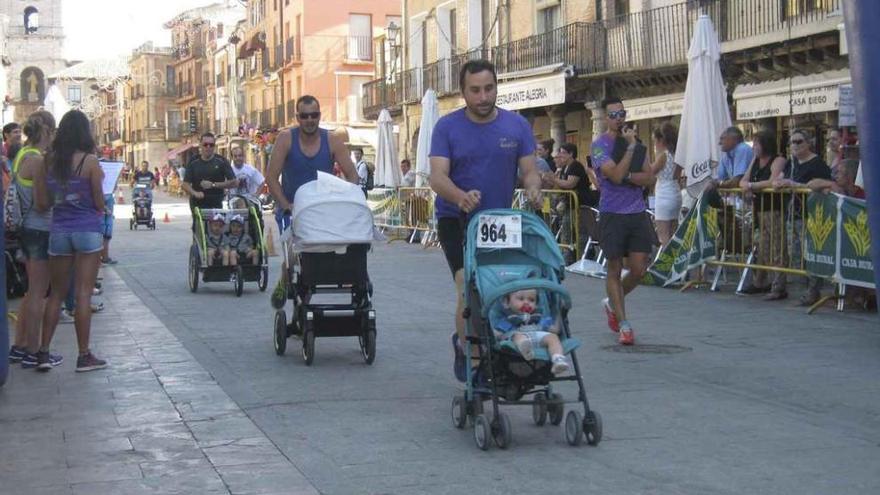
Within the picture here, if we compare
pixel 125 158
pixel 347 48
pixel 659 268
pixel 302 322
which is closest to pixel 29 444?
pixel 302 322

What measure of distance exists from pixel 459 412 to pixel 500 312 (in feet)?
2.06

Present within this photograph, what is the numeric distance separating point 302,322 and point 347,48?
59.7m

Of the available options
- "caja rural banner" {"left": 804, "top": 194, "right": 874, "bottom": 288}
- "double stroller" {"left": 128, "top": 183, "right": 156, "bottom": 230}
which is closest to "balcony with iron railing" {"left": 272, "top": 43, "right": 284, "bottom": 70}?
"double stroller" {"left": 128, "top": 183, "right": 156, "bottom": 230}

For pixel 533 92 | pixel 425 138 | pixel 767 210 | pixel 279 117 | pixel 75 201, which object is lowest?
pixel 767 210

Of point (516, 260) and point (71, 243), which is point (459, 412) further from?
point (71, 243)

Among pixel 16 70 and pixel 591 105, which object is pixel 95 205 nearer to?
pixel 591 105

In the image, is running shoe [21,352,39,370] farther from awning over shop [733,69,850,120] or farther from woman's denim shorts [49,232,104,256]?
awning over shop [733,69,850,120]

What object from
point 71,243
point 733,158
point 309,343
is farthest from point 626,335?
point 733,158

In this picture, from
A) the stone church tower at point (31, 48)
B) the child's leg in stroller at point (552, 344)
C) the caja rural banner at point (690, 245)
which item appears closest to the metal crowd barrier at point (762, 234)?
the caja rural banner at point (690, 245)

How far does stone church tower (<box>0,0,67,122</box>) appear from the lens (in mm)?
127750

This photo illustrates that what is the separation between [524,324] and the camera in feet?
21.7

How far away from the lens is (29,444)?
6.79 m

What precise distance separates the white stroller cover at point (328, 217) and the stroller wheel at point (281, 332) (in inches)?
25.8

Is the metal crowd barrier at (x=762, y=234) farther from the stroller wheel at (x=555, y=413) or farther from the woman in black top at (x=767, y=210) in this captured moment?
the stroller wheel at (x=555, y=413)
